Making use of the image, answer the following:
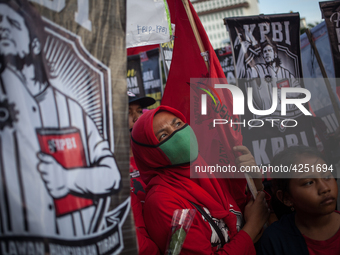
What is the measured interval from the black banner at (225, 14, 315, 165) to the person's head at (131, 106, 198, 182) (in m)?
2.04

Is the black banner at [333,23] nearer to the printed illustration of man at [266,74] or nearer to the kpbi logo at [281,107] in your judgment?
the printed illustration of man at [266,74]

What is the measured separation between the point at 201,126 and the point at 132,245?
1399mm

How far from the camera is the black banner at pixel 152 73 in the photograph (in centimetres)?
573

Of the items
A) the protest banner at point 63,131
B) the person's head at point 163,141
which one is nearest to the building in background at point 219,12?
the person's head at point 163,141

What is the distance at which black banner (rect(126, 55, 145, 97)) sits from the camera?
16.5 ft

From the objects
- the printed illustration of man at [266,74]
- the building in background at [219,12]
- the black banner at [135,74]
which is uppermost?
the building in background at [219,12]

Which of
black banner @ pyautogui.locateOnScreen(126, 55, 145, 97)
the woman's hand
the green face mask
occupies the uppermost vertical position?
black banner @ pyautogui.locateOnScreen(126, 55, 145, 97)

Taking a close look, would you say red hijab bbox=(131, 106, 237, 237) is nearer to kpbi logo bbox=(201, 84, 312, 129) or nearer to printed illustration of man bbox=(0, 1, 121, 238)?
printed illustration of man bbox=(0, 1, 121, 238)

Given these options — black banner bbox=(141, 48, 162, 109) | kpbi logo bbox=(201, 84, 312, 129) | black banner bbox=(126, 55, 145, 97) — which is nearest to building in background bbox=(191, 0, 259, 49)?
→ black banner bbox=(141, 48, 162, 109)

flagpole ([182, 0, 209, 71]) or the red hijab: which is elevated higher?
flagpole ([182, 0, 209, 71])

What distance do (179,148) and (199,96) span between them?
716mm

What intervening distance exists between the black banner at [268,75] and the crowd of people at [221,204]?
5.96ft

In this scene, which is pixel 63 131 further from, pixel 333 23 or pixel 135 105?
pixel 333 23

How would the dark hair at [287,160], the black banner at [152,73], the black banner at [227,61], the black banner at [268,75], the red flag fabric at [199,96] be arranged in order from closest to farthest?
the dark hair at [287,160] < the red flag fabric at [199,96] < the black banner at [268,75] < the black banner at [152,73] < the black banner at [227,61]
